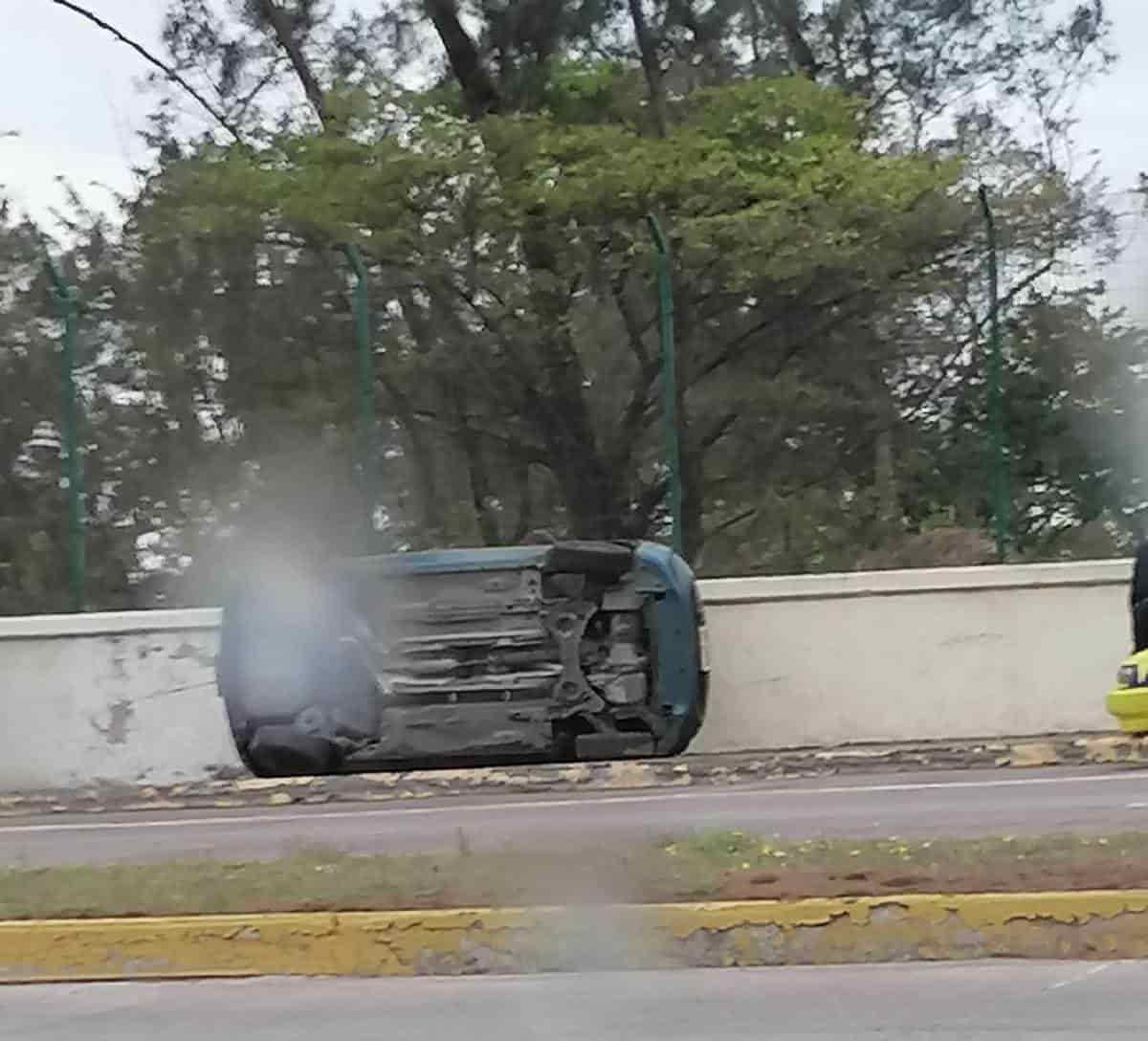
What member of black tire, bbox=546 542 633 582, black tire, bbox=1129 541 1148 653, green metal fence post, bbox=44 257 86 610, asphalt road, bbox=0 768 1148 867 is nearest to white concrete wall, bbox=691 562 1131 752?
black tire, bbox=1129 541 1148 653

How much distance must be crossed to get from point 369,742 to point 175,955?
7.51 m

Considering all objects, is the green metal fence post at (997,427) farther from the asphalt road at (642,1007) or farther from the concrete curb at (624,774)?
the asphalt road at (642,1007)

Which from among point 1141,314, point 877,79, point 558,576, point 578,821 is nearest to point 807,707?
point 558,576

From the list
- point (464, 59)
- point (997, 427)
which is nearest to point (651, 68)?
point (464, 59)

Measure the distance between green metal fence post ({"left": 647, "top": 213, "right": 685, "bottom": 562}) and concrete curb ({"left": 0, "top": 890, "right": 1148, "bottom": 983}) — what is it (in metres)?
8.74

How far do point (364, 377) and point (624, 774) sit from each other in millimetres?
4216

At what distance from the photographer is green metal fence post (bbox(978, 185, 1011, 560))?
16812 mm

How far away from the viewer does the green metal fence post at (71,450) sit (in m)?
17.1

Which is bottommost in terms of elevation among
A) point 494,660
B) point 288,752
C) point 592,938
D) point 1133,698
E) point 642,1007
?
point 642,1007

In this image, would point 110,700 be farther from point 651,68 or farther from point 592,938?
point 651,68

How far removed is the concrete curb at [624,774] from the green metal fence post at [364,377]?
A: 2.55 meters

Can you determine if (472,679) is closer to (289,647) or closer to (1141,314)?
(289,647)

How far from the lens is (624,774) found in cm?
1502

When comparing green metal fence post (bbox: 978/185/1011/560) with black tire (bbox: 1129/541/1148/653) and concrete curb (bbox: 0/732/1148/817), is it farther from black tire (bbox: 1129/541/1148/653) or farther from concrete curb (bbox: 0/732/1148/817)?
concrete curb (bbox: 0/732/1148/817)
